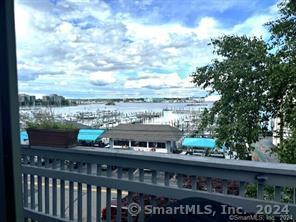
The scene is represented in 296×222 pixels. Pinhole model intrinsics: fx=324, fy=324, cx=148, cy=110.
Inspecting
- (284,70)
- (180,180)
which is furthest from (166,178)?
(284,70)

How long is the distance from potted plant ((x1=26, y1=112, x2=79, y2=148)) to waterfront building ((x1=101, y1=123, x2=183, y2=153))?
0.31 meters

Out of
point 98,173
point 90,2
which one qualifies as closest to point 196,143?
point 98,173

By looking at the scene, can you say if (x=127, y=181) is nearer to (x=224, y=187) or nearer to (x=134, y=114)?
(x=134, y=114)

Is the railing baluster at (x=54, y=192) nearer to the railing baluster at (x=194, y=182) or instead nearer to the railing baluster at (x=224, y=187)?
the railing baluster at (x=194, y=182)

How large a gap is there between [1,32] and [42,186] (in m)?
1.75

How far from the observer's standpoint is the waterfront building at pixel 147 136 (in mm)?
2213

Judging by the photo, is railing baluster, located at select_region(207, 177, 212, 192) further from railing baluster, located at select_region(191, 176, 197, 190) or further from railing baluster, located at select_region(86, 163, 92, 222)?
railing baluster, located at select_region(86, 163, 92, 222)

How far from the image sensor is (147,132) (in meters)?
2.24

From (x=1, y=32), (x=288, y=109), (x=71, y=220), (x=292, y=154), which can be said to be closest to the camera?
(x=1, y=32)

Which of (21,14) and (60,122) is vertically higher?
(21,14)

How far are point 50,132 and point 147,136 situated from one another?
75 cm

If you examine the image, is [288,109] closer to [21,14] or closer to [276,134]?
[276,134]

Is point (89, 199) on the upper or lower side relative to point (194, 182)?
lower

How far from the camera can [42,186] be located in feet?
8.53
